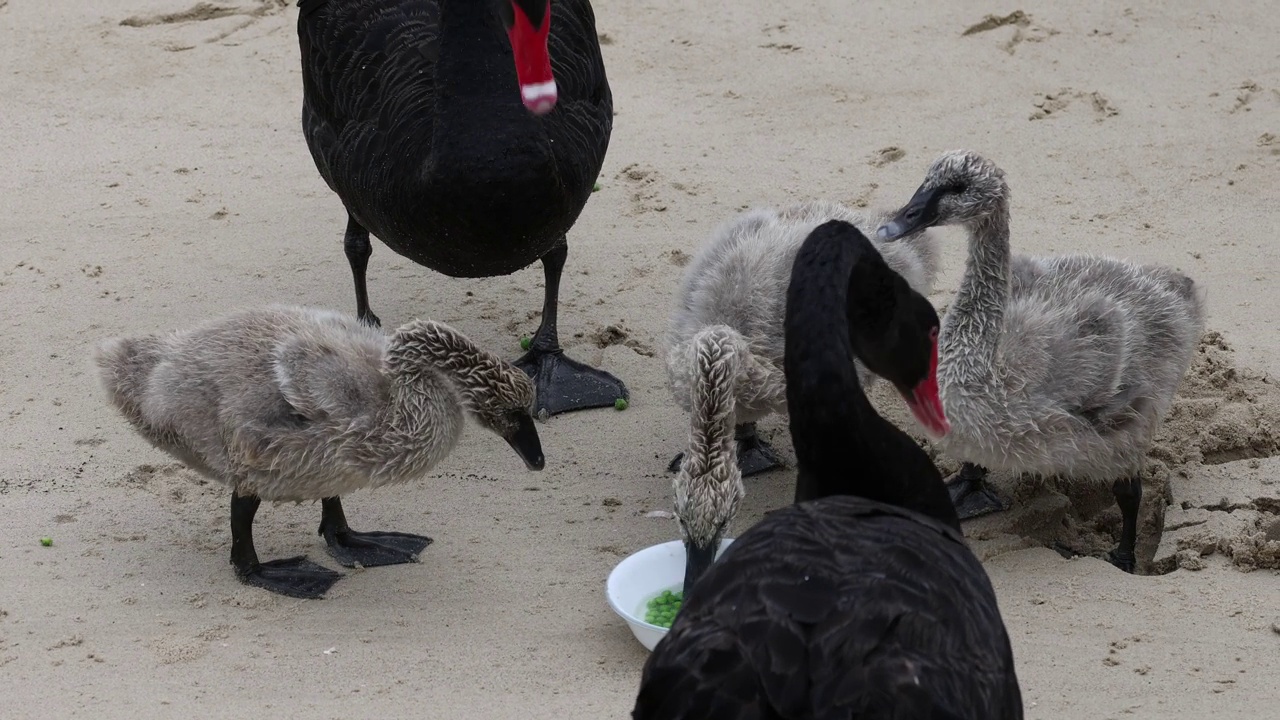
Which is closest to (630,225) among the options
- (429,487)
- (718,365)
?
(429,487)

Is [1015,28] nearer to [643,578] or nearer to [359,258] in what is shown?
[359,258]

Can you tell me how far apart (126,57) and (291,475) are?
5447 mm

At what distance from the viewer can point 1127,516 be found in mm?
5355

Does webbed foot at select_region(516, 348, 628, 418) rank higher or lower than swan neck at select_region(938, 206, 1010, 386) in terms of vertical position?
lower

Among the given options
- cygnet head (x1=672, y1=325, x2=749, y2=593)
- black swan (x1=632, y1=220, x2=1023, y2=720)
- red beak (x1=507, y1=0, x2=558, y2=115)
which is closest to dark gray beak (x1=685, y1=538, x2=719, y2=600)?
cygnet head (x1=672, y1=325, x2=749, y2=593)

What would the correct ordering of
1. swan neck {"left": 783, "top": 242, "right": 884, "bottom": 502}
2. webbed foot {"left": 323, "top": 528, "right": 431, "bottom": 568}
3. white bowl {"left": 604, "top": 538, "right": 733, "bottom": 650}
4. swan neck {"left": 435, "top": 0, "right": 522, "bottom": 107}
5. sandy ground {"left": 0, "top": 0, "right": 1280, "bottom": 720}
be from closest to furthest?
swan neck {"left": 783, "top": 242, "right": 884, "bottom": 502} → sandy ground {"left": 0, "top": 0, "right": 1280, "bottom": 720} → white bowl {"left": 604, "top": 538, "right": 733, "bottom": 650} → webbed foot {"left": 323, "top": 528, "right": 431, "bottom": 568} → swan neck {"left": 435, "top": 0, "right": 522, "bottom": 107}

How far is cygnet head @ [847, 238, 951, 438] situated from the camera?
3.79 meters

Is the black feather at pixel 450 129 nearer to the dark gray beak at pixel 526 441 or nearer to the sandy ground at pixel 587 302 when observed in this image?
the sandy ground at pixel 587 302

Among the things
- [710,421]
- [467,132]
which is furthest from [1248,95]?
[710,421]

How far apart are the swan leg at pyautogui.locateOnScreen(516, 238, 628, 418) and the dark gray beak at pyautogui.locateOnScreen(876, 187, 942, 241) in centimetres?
162

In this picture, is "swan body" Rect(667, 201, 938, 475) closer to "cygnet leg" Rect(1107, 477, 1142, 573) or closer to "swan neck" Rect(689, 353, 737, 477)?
"swan neck" Rect(689, 353, 737, 477)

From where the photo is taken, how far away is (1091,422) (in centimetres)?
527

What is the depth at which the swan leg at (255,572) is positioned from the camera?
16.6 ft

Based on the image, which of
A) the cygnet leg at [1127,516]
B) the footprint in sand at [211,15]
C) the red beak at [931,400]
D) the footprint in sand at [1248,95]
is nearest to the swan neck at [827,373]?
the red beak at [931,400]
